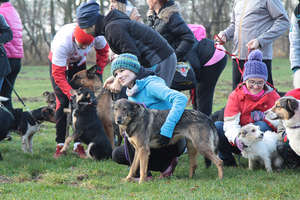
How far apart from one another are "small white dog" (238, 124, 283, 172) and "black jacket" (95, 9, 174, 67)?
4.90 feet

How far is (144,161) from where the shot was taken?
473 centimetres

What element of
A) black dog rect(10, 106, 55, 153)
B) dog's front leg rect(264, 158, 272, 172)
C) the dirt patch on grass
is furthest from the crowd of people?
the dirt patch on grass

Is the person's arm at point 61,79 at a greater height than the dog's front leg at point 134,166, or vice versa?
the person's arm at point 61,79

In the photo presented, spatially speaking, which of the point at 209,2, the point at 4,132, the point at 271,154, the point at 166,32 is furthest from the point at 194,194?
the point at 209,2

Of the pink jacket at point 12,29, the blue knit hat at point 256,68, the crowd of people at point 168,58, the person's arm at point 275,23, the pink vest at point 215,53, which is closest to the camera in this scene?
the crowd of people at point 168,58

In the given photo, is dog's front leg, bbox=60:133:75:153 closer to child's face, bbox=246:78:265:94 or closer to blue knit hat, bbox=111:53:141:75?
blue knit hat, bbox=111:53:141:75

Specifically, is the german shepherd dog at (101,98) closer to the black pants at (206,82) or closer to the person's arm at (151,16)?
the person's arm at (151,16)

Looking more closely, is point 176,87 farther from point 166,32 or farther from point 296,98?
point 296,98

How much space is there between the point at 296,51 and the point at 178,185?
7.57 ft

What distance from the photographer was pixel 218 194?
4.27 metres

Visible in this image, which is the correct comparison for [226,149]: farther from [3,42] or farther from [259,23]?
[3,42]

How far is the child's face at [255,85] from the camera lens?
5.41 meters

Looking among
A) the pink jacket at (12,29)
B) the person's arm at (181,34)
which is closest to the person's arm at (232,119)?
the person's arm at (181,34)

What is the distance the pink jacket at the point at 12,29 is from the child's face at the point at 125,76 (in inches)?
133
